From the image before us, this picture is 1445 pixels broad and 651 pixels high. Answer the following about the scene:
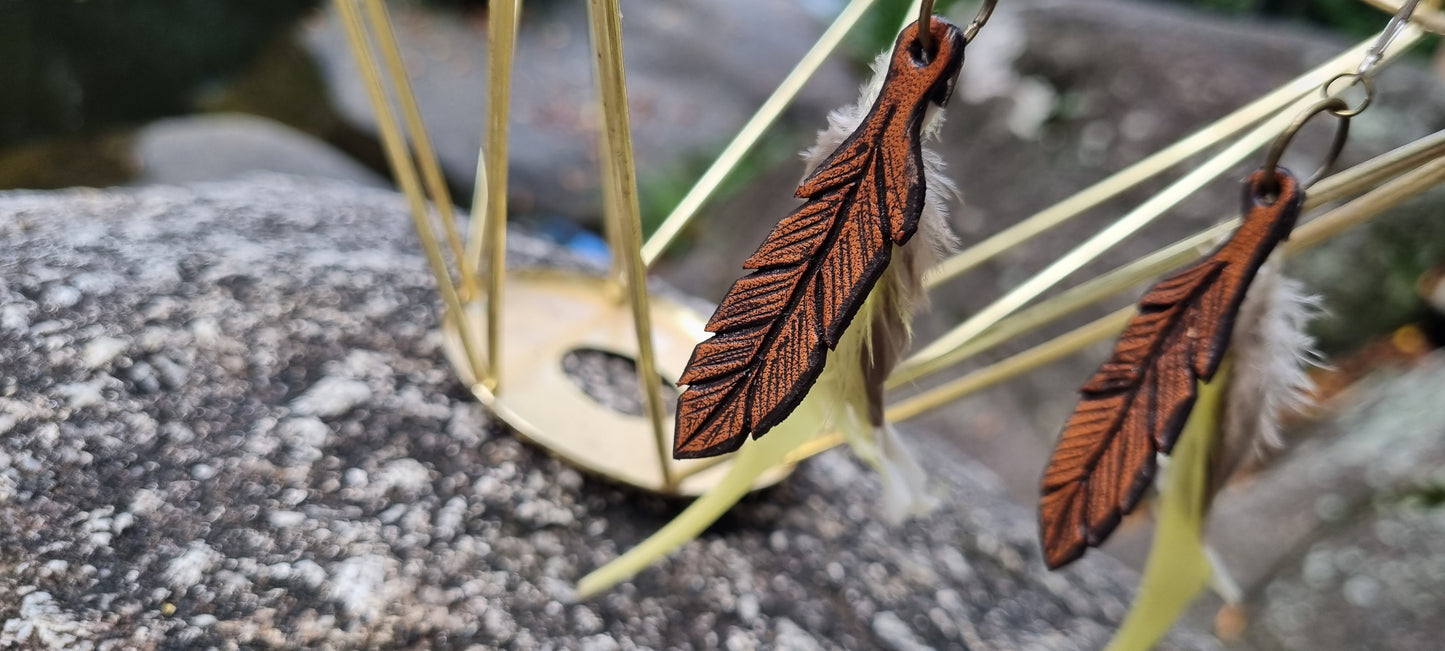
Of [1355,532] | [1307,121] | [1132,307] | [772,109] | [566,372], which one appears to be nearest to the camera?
[1307,121]

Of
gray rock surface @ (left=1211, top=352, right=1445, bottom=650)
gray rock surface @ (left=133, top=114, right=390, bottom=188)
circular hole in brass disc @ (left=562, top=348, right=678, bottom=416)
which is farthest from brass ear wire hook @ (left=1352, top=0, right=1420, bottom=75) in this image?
gray rock surface @ (left=133, top=114, right=390, bottom=188)

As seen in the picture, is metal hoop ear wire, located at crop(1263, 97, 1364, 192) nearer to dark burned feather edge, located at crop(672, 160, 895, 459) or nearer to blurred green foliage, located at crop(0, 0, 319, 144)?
dark burned feather edge, located at crop(672, 160, 895, 459)

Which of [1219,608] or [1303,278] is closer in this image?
[1219,608]

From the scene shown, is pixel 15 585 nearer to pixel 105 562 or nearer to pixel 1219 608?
pixel 105 562

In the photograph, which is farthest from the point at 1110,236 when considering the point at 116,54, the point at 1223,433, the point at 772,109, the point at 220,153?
the point at 116,54

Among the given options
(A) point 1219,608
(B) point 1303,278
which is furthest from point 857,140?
(B) point 1303,278

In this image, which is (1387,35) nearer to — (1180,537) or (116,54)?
(1180,537)

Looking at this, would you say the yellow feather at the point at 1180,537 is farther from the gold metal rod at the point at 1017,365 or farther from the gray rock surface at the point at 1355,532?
the gray rock surface at the point at 1355,532
